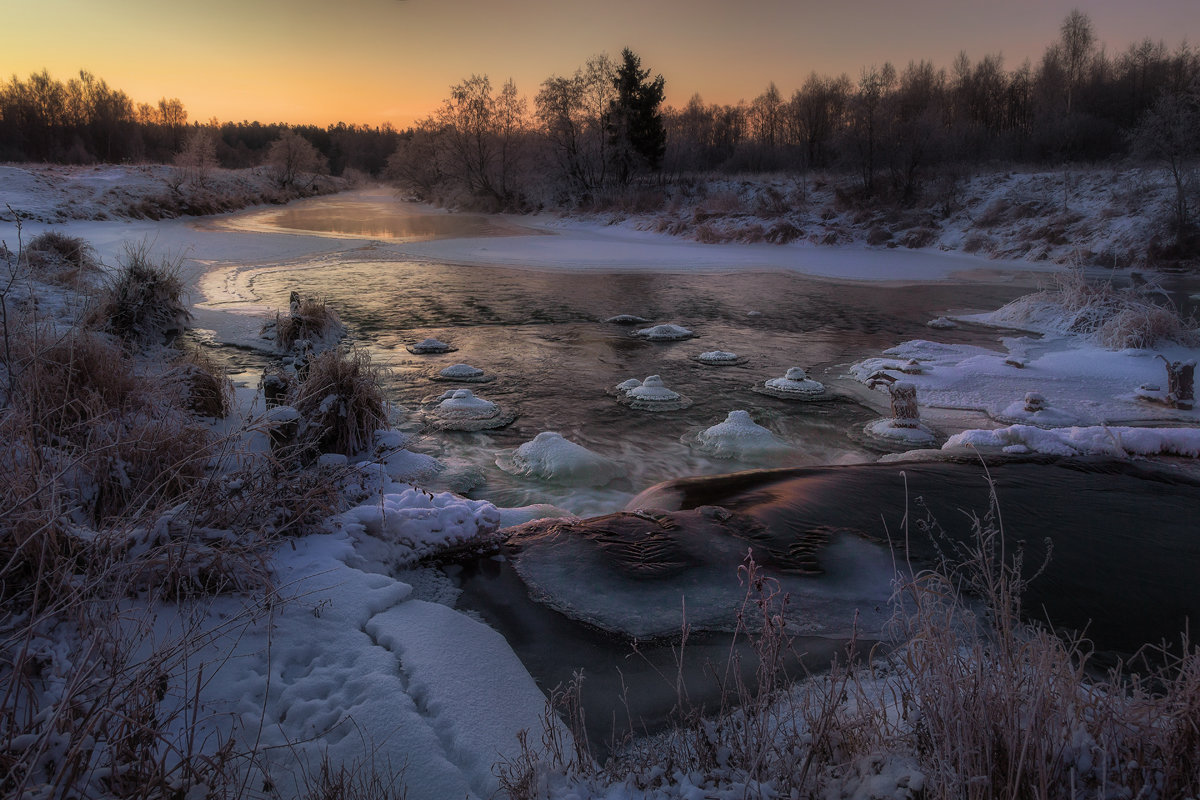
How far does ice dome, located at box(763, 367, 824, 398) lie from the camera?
7.73m

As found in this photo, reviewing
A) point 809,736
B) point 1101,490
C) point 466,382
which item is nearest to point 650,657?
point 809,736

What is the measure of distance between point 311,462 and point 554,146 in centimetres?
3741

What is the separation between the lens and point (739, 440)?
6184mm

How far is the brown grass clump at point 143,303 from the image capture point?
8039 millimetres

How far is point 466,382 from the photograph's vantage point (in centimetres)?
824

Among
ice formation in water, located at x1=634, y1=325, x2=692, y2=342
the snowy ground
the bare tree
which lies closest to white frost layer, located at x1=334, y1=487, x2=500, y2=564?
the snowy ground

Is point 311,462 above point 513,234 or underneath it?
underneath

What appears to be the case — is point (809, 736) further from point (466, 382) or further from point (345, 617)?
point (466, 382)

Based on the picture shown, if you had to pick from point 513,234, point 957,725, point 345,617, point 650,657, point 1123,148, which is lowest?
point 650,657

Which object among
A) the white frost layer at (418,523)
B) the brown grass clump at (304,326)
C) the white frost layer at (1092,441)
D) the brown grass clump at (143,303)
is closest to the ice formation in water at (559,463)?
the white frost layer at (418,523)

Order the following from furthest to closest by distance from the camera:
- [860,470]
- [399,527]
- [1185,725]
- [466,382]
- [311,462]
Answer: [466,382]
[860,470]
[311,462]
[399,527]
[1185,725]

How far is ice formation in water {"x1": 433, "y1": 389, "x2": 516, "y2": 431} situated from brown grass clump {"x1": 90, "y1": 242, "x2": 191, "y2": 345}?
3940 mm

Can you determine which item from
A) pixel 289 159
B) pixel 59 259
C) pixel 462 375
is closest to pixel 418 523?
pixel 462 375

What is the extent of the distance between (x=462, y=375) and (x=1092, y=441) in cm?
650
